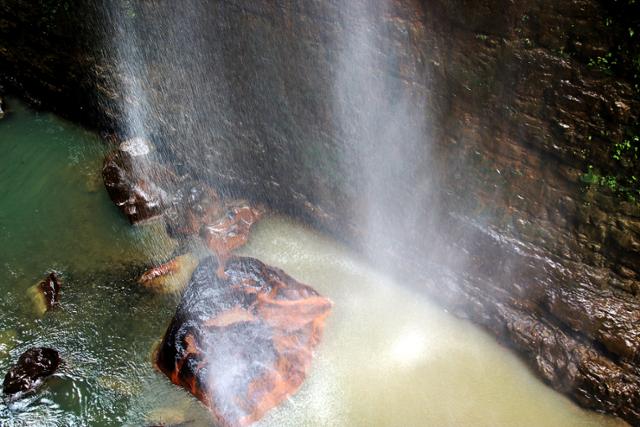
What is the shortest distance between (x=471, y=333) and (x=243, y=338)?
2.70 metres

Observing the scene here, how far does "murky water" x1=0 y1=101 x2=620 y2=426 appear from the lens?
4.96m

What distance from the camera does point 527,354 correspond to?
5.40 meters

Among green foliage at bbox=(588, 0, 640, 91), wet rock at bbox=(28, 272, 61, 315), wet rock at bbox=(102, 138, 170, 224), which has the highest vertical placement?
green foliage at bbox=(588, 0, 640, 91)

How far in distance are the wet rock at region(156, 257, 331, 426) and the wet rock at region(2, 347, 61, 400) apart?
1134 millimetres

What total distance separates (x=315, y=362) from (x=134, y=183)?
3825mm

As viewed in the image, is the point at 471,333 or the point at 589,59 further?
the point at 471,333

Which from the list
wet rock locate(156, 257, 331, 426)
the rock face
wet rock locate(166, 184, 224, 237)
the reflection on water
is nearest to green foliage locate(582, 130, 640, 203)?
the rock face

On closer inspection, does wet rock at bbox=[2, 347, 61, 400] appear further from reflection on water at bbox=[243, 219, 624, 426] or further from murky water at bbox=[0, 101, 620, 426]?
reflection on water at bbox=[243, 219, 624, 426]

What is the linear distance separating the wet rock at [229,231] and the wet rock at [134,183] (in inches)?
38.3

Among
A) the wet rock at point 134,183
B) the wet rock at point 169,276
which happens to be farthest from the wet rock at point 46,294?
the wet rock at point 134,183

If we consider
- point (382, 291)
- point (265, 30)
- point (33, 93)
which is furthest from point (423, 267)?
point (33, 93)

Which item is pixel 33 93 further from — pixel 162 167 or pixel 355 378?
pixel 355 378

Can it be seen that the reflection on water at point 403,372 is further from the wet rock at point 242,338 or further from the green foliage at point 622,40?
the green foliage at point 622,40

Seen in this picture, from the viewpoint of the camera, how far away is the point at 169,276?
622 cm
